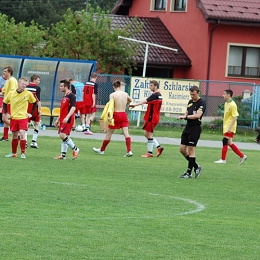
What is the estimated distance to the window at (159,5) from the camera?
149ft

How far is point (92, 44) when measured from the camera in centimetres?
3909

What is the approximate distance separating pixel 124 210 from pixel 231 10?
30298 millimetres

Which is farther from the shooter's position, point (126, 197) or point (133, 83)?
point (133, 83)

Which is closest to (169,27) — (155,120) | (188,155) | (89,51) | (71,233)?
(89,51)

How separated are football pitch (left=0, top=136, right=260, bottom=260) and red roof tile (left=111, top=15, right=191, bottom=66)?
23358 mm

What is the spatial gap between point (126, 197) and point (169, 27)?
1287 inches

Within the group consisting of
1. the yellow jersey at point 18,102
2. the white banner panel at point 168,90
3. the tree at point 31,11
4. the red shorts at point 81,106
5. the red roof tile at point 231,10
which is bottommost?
the red shorts at point 81,106

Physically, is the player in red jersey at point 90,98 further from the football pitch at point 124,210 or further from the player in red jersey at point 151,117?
the football pitch at point 124,210

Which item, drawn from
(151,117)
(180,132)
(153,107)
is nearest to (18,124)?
(151,117)

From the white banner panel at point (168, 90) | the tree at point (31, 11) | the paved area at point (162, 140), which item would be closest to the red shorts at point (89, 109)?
the paved area at point (162, 140)

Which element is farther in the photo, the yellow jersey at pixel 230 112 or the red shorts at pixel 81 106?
the red shorts at pixel 81 106

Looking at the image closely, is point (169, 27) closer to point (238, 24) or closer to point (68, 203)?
point (238, 24)

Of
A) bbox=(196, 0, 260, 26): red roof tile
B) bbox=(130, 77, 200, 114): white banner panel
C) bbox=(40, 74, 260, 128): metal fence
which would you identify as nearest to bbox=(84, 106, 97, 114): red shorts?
bbox=(130, 77, 200, 114): white banner panel

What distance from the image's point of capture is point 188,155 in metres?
16.5
